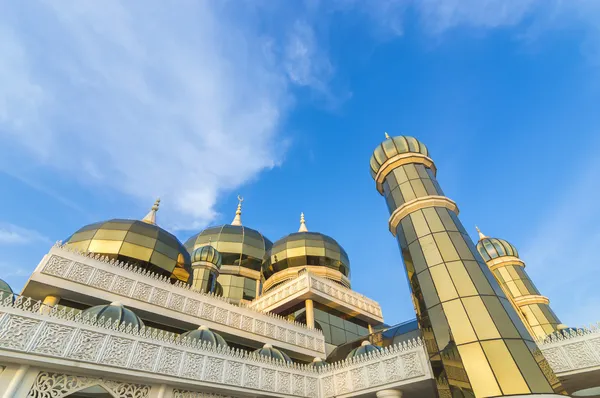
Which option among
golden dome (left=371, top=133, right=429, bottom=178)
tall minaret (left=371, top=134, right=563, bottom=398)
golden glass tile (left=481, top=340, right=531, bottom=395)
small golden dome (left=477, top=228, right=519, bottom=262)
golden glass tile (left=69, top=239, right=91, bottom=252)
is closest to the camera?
golden glass tile (left=481, top=340, right=531, bottom=395)

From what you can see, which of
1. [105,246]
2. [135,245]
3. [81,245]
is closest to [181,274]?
[135,245]

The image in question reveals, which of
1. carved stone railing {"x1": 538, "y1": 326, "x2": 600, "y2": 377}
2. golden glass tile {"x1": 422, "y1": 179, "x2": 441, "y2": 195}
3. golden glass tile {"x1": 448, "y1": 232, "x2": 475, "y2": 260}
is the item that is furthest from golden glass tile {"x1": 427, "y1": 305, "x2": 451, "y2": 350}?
golden glass tile {"x1": 422, "y1": 179, "x2": 441, "y2": 195}

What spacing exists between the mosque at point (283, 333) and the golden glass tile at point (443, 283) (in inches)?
1.5

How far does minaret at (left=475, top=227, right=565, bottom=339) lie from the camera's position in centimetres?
2462

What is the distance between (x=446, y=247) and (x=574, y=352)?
4.97m

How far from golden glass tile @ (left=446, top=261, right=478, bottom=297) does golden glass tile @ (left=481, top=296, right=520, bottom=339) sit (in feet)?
1.51

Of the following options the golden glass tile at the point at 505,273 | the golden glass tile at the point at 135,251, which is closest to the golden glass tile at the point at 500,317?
the golden glass tile at the point at 135,251

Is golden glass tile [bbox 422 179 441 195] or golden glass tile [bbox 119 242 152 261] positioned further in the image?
golden glass tile [bbox 119 242 152 261]

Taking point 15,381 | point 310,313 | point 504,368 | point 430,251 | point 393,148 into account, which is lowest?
point 15,381

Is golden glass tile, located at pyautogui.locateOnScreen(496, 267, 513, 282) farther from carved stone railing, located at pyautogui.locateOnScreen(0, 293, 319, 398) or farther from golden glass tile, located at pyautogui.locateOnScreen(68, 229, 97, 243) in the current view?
golden glass tile, located at pyautogui.locateOnScreen(68, 229, 97, 243)

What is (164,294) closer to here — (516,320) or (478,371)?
(478,371)

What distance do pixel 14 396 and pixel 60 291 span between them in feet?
17.2

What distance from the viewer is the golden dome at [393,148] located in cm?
1659

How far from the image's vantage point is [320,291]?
21.8 meters
